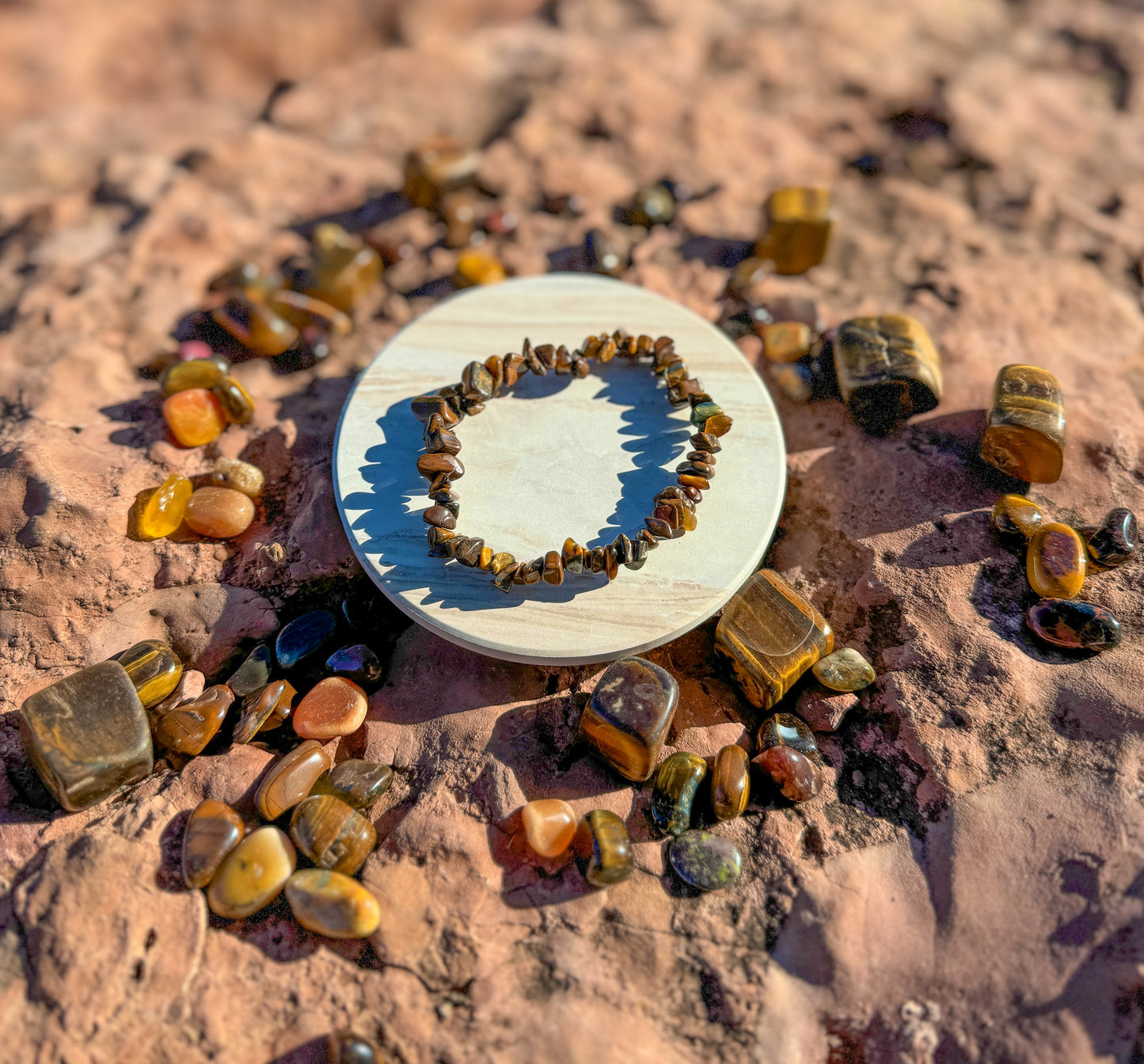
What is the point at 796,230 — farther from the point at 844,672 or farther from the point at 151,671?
the point at 151,671

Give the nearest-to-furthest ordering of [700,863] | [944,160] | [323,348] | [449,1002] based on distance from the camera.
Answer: [449,1002], [700,863], [323,348], [944,160]

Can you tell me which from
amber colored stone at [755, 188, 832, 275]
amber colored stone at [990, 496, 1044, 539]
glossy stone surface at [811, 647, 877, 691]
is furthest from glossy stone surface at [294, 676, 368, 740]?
amber colored stone at [755, 188, 832, 275]

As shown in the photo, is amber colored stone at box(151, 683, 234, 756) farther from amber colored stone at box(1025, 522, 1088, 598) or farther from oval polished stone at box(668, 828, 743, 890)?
amber colored stone at box(1025, 522, 1088, 598)

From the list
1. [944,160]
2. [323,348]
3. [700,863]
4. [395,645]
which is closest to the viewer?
[700,863]

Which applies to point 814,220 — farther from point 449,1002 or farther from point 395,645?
point 449,1002

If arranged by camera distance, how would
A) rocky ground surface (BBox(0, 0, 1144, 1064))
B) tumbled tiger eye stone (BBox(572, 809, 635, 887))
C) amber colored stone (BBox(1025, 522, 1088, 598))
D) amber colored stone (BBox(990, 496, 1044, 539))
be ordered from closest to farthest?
rocky ground surface (BBox(0, 0, 1144, 1064)), tumbled tiger eye stone (BBox(572, 809, 635, 887)), amber colored stone (BBox(1025, 522, 1088, 598)), amber colored stone (BBox(990, 496, 1044, 539))

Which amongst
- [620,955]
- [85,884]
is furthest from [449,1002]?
[85,884]

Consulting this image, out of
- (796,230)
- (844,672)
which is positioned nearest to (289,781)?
(844,672)
